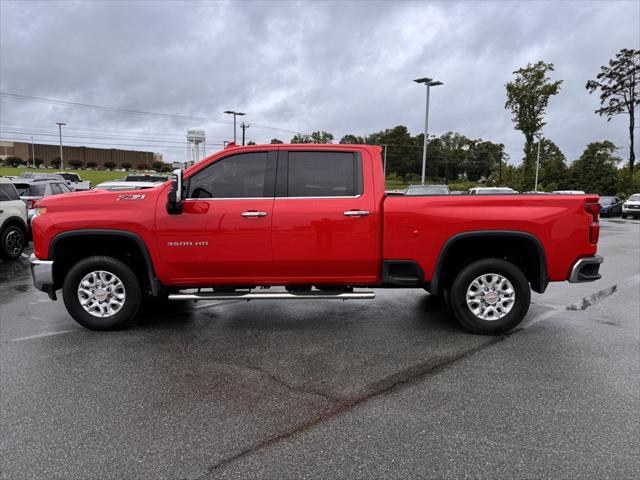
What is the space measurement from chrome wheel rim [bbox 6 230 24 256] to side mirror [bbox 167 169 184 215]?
7.50 metres

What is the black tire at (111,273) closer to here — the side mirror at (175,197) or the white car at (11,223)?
the side mirror at (175,197)

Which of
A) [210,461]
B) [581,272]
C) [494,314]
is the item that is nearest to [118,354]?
[210,461]

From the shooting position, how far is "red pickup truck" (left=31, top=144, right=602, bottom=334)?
200 inches

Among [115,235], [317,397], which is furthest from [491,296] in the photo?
[115,235]

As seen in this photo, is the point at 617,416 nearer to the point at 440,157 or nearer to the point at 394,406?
the point at 394,406

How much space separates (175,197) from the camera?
16.3ft

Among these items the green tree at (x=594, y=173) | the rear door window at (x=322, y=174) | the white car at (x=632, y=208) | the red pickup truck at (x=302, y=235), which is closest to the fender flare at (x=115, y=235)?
the red pickup truck at (x=302, y=235)

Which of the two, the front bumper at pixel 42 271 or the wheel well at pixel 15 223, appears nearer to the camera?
the front bumper at pixel 42 271

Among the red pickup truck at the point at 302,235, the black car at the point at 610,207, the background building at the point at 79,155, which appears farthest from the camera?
the background building at the point at 79,155

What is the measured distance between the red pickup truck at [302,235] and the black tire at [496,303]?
1 centimetres

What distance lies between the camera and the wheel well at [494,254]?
5145 mm

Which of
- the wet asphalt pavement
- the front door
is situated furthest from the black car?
the front door

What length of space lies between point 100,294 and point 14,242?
697cm

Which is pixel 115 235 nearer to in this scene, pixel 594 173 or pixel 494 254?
pixel 494 254
